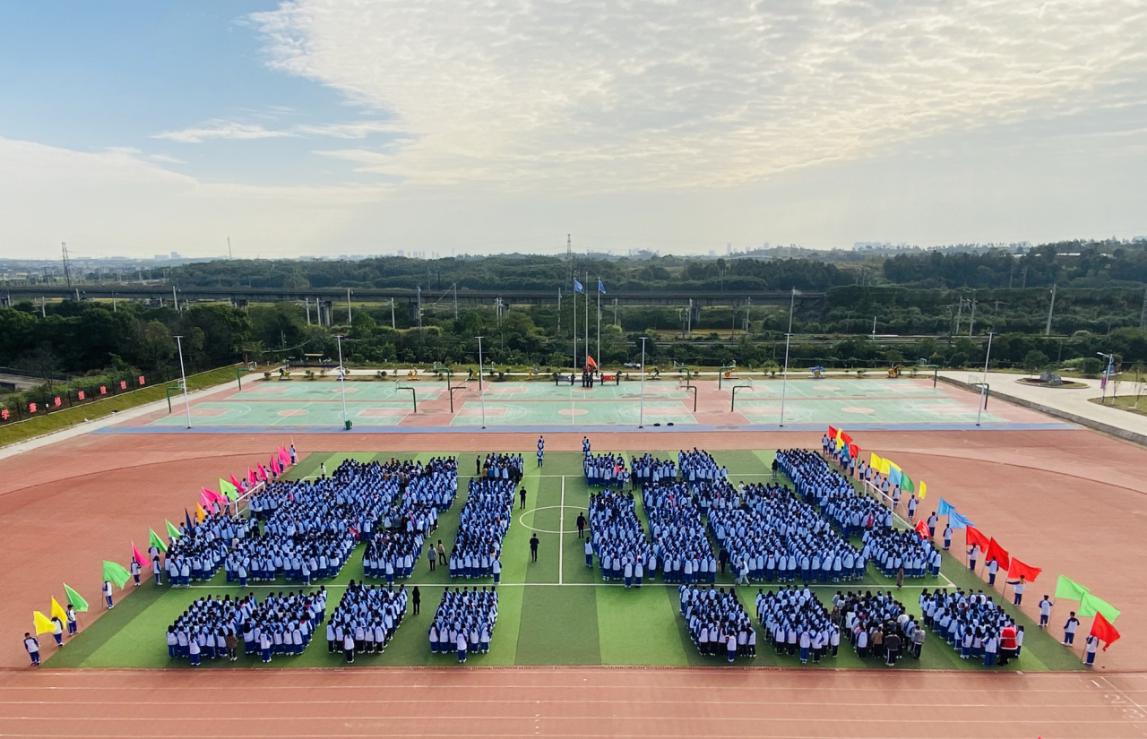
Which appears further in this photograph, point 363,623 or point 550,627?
point 550,627

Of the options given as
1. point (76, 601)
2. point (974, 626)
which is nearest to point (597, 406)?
point (974, 626)

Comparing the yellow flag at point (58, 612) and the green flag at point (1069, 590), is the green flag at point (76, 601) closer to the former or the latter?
the yellow flag at point (58, 612)

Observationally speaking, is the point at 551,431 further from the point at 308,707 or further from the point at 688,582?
the point at 308,707

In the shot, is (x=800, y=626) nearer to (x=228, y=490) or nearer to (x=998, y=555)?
(x=998, y=555)

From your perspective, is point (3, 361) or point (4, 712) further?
point (3, 361)

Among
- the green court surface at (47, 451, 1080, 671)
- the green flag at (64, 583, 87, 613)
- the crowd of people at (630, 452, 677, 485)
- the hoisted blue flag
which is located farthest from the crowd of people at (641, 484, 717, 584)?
the green flag at (64, 583, 87, 613)

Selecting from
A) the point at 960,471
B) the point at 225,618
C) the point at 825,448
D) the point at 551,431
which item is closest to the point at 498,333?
the point at 551,431

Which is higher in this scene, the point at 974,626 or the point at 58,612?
the point at 974,626
